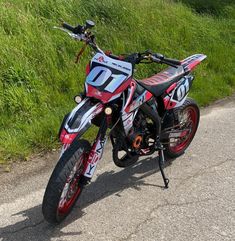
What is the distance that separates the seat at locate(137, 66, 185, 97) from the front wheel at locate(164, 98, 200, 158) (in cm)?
37

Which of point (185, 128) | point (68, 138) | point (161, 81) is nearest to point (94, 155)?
point (68, 138)

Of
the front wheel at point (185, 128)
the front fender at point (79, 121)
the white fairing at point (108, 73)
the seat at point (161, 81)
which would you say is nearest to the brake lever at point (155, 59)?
the white fairing at point (108, 73)

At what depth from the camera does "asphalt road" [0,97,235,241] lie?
363cm

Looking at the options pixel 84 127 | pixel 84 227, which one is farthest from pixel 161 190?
pixel 84 127

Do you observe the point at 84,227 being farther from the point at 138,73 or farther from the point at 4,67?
the point at 138,73

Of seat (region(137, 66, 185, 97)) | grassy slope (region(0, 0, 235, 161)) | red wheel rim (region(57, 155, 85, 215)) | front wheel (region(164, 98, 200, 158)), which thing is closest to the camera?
red wheel rim (region(57, 155, 85, 215))

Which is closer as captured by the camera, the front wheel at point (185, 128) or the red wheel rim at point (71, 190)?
the red wheel rim at point (71, 190)

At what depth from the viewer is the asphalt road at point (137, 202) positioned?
363 cm

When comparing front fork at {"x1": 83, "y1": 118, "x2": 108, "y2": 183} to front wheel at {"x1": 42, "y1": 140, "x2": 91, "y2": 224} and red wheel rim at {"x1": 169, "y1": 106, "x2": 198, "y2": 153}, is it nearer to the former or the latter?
front wheel at {"x1": 42, "y1": 140, "x2": 91, "y2": 224}

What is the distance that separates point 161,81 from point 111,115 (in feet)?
2.65

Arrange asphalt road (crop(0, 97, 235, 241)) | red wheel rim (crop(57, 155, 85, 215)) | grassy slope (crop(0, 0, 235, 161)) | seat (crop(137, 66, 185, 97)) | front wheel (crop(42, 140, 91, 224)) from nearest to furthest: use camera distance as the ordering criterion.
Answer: front wheel (crop(42, 140, 91, 224)) → red wheel rim (crop(57, 155, 85, 215)) → asphalt road (crop(0, 97, 235, 241)) → seat (crop(137, 66, 185, 97)) → grassy slope (crop(0, 0, 235, 161))

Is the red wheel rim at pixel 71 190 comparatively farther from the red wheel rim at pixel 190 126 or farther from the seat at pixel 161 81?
the red wheel rim at pixel 190 126

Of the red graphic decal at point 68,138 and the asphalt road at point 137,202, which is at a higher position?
the red graphic decal at point 68,138

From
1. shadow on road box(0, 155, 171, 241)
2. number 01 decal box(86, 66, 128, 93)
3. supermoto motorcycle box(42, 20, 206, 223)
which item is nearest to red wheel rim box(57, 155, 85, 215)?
supermoto motorcycle box(42, 20, 206, 223)
